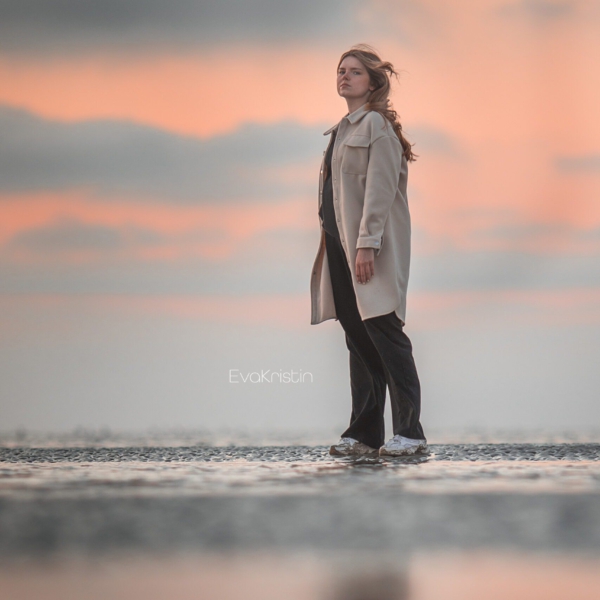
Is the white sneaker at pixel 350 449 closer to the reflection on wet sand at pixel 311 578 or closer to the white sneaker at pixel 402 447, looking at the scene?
the white sneaker at pixel 402 447

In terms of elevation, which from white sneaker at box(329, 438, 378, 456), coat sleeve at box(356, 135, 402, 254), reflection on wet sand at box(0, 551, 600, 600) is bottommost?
reflection on wet sand at box(0, 551, 600, 600)

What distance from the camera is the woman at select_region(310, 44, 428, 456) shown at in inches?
76.9

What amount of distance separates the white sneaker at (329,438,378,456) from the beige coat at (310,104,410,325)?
13.1 inches

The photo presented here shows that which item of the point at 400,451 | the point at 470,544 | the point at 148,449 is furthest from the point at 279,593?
the point at 148,449

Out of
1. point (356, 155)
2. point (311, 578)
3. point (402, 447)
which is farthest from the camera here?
point (356, 155)

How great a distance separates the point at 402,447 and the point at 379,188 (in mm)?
610

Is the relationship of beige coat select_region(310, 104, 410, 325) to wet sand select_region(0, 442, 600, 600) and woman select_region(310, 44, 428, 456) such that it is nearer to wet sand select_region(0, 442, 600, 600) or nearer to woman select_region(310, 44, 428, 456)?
woman select_region(310, 44, 428, 456)

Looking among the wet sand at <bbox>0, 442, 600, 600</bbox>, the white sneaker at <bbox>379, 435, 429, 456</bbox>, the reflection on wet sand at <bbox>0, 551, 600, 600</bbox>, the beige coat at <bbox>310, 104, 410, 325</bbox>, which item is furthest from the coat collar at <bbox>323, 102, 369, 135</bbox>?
the reflection on wet sand at <bbox>0, 551, 600, 600</bbox>

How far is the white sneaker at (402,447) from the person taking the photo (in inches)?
73.4

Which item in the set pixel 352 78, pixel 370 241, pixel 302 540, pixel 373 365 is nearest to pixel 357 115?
pixel 352 78

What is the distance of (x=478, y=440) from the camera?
2.57m

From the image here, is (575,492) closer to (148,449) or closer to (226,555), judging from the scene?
(226,555)

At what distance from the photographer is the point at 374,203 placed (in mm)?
1940

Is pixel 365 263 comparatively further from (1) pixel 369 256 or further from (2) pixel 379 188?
(2) pixel 379 188
